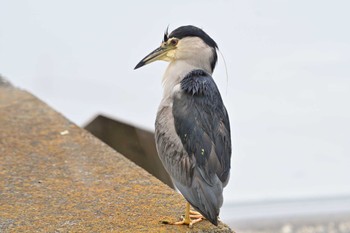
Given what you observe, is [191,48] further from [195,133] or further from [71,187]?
[71,187]

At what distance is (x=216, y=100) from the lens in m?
3.28

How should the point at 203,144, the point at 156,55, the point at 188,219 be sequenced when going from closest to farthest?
the point at 203,144 → the point at 188,219 → the point at 156,55

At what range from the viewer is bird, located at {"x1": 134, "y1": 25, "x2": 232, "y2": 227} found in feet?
10.1

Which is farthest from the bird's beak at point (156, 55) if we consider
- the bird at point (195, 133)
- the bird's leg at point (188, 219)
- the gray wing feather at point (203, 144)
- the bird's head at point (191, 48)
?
the bird's leg at point (188, 219)

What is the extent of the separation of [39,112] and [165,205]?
2.17 meters

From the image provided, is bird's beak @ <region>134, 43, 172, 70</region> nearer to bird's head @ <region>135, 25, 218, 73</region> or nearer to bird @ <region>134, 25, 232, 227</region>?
bird's head @ <region>135, 25, 218, 73</region>

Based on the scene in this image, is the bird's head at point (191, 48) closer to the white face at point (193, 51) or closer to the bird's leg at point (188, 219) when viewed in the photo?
the white face at point (193, 51)

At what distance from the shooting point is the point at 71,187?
388cm

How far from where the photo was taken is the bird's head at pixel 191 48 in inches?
140

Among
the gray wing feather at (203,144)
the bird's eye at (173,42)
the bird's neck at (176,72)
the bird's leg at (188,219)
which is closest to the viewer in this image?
the gray wing feather at (203,144)

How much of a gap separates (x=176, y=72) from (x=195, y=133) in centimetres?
54

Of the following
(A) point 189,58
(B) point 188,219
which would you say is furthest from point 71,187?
(A) point 189,58

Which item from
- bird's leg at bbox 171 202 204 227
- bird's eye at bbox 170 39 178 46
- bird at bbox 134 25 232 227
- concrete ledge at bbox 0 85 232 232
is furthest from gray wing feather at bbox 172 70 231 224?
bird's eye at bbox 170 39 178 46

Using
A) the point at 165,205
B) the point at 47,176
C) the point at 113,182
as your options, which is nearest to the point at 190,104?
the point at 165,205
